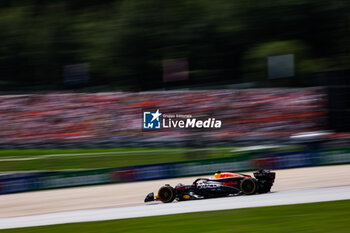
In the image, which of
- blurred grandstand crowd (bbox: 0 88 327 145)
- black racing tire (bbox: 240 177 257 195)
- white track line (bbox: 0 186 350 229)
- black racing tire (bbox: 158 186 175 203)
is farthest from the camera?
blurred grandstand crowd (bbox: 0 88 327 145)

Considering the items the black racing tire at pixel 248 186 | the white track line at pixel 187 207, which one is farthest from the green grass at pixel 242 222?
the black racing tire at pixel 248 186

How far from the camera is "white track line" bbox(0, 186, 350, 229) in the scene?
12531 mm

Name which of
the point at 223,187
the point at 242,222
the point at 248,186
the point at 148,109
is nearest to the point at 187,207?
the point at 223,187

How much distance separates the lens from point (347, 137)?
2391cm

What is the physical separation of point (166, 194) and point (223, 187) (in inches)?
61.7

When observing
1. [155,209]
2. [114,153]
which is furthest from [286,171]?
[114,153]

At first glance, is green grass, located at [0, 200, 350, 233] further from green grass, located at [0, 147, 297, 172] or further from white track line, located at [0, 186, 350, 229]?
green grass, located at [0, 147, 297, 172]

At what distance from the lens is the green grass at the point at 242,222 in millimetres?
9445

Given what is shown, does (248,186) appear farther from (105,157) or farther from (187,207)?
(105,157)

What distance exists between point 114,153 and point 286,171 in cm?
1167

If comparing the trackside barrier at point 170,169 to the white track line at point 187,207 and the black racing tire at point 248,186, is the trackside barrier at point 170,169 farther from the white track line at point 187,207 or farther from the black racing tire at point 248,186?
the black racing tire at point 248,186

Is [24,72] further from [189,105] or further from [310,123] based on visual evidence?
[310,123]

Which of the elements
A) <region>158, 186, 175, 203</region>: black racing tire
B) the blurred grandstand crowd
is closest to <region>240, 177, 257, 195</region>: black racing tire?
<region>158, 186, 175, 203</region>: black racing tire

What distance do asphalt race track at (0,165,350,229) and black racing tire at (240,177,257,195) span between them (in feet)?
0.73
